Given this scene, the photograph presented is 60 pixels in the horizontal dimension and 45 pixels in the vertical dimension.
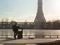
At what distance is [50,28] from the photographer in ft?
243

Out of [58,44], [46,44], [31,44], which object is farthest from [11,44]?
[58,44]

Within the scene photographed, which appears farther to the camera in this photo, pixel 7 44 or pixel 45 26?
pixel 45 26

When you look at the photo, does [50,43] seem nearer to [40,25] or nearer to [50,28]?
[40,25]

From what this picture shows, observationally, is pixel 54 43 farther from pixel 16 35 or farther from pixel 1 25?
pixel 1 25

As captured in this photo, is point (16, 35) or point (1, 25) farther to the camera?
point (1, 25)

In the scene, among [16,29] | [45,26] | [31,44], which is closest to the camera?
[31,44]

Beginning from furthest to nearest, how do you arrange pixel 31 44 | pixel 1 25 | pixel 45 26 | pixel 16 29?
1. pixel 1 25
2. pixel 45 26
3. pixel 16 29
4. pixel 31 44

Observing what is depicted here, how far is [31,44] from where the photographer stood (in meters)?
10.0

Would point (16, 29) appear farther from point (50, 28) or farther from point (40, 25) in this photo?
point (50, 28)

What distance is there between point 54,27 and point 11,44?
62090mm

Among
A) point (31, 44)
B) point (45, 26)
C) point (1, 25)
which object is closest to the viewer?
point (31, 44)

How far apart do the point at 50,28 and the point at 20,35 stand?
196ft

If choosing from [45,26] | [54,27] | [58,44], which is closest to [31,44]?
[58,44]

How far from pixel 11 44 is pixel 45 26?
57734 millimetres
